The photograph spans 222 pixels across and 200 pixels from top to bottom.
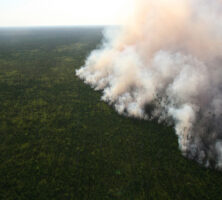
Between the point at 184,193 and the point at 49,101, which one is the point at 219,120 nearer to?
the point at 184,193

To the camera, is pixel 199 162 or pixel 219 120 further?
pixel 219 120

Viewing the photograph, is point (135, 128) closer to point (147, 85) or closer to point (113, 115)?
point (113, 115)

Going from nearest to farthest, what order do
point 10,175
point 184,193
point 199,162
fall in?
1. point 184,193
2. point 10,175
3. point 199,162

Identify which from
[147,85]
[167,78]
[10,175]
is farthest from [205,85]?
[10,175]

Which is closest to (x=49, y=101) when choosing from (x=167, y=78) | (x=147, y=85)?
(x=147, y=85)

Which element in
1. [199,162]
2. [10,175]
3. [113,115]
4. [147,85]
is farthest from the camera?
[147,85]

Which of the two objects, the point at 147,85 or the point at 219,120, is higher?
the point at 147,85

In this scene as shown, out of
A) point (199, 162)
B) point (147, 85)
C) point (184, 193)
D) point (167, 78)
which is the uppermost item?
point (167, 78)
